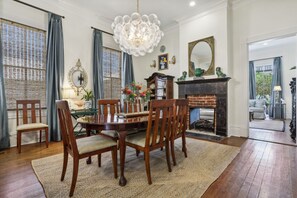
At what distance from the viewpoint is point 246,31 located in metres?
3.80

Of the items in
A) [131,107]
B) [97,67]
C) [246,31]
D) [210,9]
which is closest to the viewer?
[131,107]

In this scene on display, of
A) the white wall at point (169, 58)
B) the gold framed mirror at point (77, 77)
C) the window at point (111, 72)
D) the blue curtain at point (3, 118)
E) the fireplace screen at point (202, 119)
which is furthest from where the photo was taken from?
the white wall at point (169, 58)

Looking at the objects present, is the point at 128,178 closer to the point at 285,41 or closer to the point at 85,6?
the point at 85,6

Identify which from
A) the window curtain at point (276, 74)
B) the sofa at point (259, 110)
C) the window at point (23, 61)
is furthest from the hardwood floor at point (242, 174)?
the window curtain at point (276, 74)

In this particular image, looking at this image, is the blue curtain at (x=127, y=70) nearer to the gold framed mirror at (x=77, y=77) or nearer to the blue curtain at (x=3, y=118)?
the gold framed mirror at (x=77, y=77)

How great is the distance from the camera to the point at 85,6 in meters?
4.02

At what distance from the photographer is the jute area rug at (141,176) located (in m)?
1.65

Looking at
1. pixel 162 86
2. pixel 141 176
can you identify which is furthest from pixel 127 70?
pixel 141 176

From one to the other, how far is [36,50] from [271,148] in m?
5.24

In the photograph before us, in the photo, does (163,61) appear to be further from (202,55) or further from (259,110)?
(259,110)

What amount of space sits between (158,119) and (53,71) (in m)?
3.02

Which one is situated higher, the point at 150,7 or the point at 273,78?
the point at 150,7

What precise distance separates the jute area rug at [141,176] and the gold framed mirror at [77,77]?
196cm

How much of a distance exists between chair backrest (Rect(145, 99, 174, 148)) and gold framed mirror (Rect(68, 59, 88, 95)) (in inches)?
116
